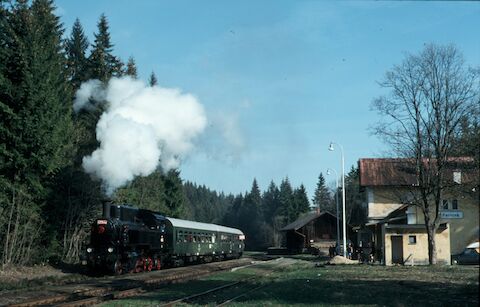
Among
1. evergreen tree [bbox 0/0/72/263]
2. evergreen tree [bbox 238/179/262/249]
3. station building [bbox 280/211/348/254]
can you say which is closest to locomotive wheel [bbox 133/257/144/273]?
evergreen tree [bbox 0/0/72/263]

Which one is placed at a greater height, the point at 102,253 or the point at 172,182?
the point at 172,182

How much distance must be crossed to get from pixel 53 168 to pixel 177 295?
16.4 meters

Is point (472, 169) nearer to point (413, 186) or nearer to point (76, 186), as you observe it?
point (413, 186)

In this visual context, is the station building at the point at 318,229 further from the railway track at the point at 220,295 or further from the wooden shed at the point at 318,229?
the railway track at the point at 220,295

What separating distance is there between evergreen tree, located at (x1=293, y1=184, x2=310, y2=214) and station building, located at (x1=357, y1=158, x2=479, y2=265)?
66.7 meters

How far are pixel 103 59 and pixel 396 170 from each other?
2846 centimetres

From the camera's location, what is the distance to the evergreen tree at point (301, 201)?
397ft

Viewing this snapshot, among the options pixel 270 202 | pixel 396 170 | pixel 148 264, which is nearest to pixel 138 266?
pixel 148 264

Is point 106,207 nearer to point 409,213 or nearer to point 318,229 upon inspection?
point 409,213

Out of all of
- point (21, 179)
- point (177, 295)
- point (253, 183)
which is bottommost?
point (177, 295)

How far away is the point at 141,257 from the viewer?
32.5 meters

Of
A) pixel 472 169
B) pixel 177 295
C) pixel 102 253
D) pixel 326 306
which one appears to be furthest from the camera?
pixel 472 169

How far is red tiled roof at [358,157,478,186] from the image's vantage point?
113ft

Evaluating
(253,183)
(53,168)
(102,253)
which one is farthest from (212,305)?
(253,183)
